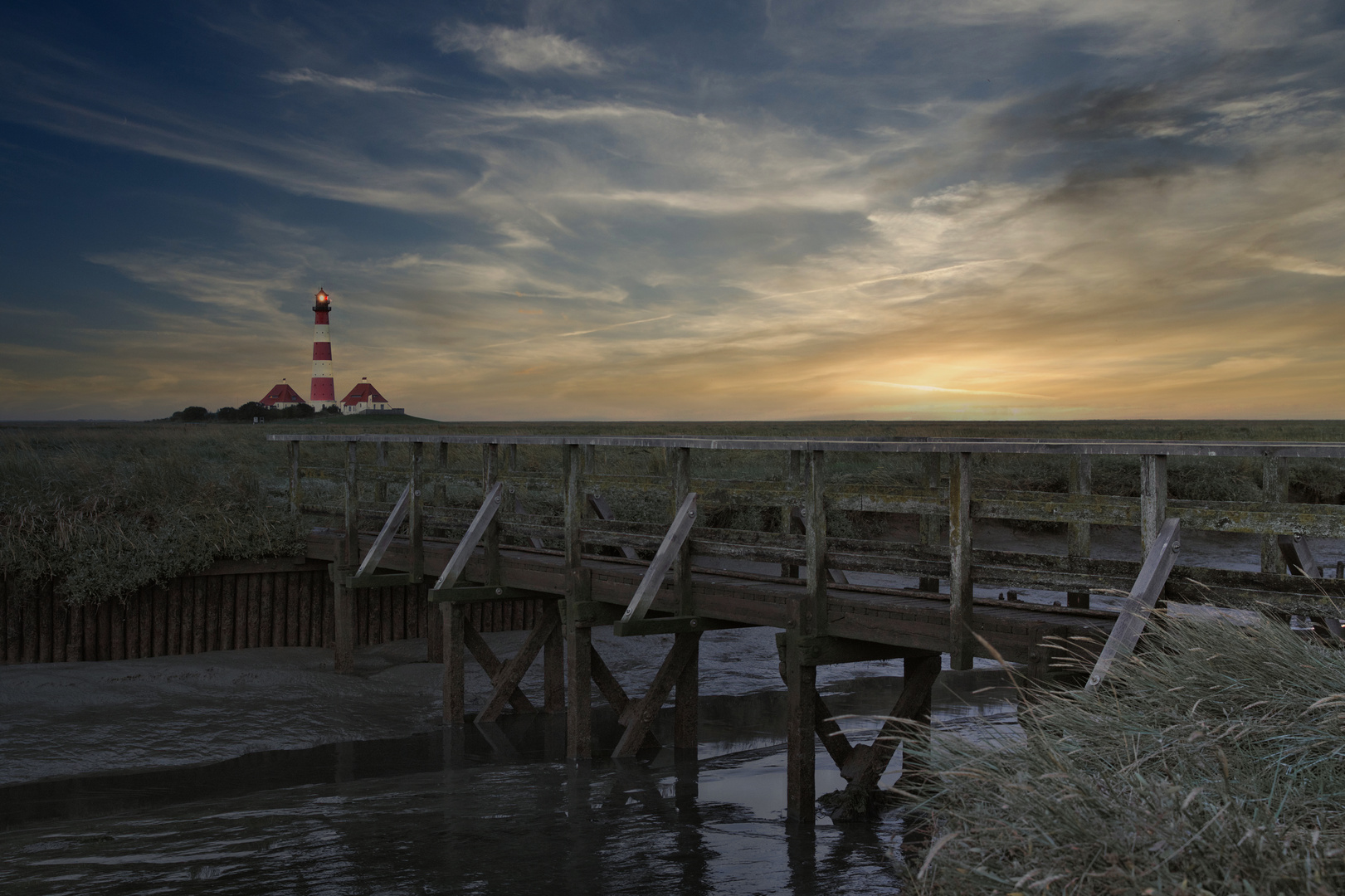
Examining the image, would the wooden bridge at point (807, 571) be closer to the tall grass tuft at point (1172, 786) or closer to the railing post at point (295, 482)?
the railing post at point (295, 482)

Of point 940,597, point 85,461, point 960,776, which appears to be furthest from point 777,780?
point 85,461

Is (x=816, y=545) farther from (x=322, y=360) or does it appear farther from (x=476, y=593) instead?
(x=322, y=360)

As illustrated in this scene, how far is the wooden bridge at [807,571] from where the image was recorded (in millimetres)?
6664

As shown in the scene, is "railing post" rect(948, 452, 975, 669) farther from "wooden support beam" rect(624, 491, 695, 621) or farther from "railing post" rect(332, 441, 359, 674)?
"railing post" rect(332, 441, 359, 674)

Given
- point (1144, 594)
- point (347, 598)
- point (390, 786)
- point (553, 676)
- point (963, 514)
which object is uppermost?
point (963, 514)

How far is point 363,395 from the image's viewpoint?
435 feet

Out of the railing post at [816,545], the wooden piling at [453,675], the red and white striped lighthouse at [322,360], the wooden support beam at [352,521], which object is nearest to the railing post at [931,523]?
the railing post at [816,545]

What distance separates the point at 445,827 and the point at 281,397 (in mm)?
130715

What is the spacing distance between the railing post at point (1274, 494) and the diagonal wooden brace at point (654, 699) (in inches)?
229

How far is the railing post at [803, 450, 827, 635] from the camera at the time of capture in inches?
347

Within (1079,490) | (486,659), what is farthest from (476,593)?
(1079,490)

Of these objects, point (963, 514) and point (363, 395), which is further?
point (363, 395)

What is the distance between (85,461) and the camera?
18.9m

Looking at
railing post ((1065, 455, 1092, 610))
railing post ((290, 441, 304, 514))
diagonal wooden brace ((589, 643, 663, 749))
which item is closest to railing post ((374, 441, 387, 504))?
railing post ((290, 441, 304, 514))
